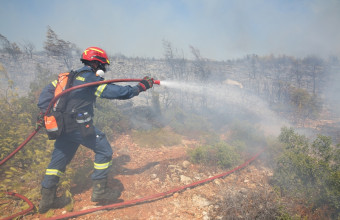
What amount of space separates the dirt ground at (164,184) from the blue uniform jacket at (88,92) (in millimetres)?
1596

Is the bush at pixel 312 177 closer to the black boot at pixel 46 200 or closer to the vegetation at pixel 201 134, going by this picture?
the vegetation at pixel 201 134

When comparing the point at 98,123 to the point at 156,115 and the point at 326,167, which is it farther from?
the point at 326,167

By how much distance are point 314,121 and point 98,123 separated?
1454 cm

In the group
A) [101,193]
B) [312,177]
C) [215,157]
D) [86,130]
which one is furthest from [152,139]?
[312,177]

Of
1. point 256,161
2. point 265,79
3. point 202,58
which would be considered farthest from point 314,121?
point 256,161

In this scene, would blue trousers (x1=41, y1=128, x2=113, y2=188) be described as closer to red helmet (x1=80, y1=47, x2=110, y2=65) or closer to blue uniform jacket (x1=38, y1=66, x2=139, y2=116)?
blue uniform jacket (x1=38, y1=66, x2=139, y2=116)

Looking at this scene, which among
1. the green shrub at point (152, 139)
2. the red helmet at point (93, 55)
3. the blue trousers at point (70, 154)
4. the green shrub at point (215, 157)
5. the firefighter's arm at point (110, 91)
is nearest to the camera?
the firefighter's arm at point (110, 91)

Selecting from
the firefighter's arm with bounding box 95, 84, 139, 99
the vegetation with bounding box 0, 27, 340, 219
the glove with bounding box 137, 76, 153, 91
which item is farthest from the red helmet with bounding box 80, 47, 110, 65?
the vegetation with bounding box 0, 27, 340, 219

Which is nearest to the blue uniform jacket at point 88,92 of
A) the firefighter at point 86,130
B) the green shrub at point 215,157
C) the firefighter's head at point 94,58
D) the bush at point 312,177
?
the firefighter at point 86,130

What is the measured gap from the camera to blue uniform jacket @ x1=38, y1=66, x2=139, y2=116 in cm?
251

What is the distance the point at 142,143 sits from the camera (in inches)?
227

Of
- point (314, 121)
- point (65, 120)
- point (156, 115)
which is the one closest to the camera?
point (65, 120)

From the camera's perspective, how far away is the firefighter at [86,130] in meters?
2.54

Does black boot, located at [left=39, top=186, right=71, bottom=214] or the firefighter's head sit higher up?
the firefighter's head
